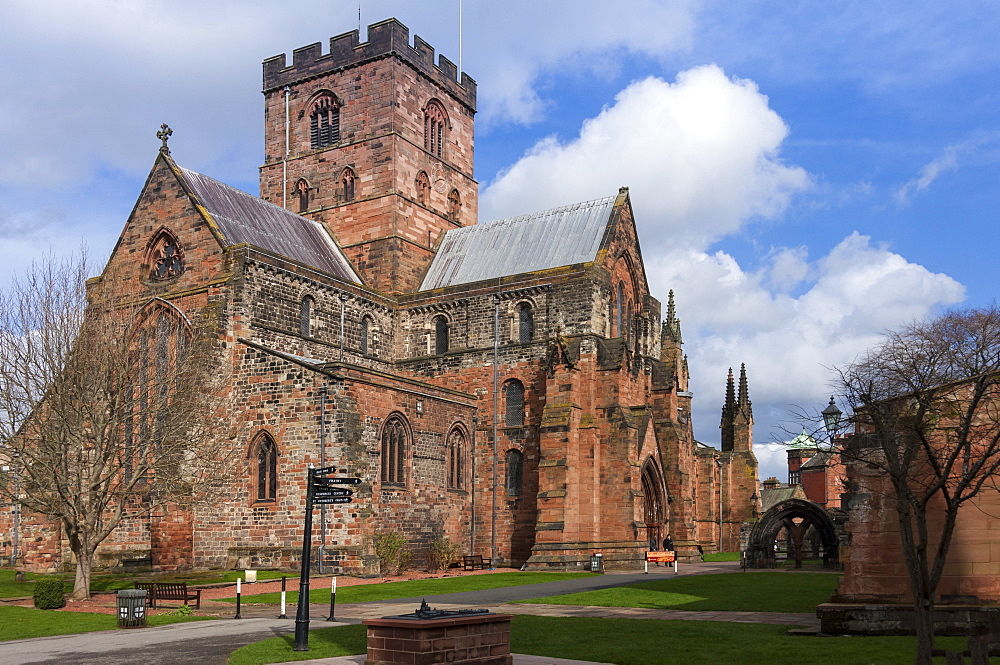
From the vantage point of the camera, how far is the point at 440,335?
46.9 meters

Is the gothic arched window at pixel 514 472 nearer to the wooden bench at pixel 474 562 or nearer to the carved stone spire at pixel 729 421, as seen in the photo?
the wooden bench at pixel 474 562

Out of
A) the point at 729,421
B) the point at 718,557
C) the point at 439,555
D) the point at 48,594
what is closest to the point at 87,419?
the point at 48,594

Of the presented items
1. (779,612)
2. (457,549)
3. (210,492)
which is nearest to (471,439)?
(457,549)

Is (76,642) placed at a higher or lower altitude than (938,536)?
lower

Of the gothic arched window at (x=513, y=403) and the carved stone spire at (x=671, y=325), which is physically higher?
the carved stone spire at (x=671, y=325)

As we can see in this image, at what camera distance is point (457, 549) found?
136 feet

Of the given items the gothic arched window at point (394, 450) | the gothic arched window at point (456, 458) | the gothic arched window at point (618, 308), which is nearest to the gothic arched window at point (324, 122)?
the gothic arched window at point (618, 308)

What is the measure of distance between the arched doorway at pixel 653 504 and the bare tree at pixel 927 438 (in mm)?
24124

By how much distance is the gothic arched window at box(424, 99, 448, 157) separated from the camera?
2108 inches

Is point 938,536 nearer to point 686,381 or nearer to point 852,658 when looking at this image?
point 852,658

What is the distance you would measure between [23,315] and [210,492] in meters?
Result: 9.35

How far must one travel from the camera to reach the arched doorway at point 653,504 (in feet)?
142

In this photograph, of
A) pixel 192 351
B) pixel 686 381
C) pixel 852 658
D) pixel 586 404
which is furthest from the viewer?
pixel 686 381

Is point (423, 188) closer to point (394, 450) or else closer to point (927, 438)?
point (394, 450)
